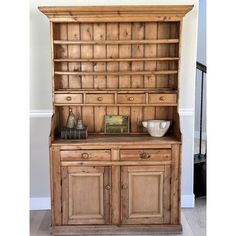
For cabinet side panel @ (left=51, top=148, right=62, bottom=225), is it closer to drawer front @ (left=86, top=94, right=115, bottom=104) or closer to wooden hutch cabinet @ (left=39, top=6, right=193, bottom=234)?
wooden hutch cabinet @ (left=39, top=6, right=193, bottom=234)

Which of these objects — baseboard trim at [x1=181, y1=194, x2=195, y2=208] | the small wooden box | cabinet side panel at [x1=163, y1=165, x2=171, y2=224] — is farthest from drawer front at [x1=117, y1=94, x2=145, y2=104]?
baseboard trim at [x1=181, y1=194, x2=195, y2=208]

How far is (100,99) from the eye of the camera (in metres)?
2.81

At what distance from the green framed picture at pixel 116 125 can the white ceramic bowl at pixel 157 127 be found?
0.22 m

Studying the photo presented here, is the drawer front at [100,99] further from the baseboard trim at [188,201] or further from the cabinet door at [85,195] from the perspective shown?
the baseboard trim at [188,201]

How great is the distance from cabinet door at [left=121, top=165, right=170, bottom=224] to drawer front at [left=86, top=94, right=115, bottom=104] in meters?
0.60

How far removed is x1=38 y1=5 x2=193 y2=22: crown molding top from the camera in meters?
2.62

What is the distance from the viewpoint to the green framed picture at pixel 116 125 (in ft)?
10.1

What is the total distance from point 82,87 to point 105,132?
19.2 inches

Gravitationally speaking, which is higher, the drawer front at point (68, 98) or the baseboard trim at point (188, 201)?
the drawer front at point (68, 98)

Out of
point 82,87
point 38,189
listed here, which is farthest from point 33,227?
point 82,87

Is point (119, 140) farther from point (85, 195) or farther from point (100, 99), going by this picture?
point (85, 195)

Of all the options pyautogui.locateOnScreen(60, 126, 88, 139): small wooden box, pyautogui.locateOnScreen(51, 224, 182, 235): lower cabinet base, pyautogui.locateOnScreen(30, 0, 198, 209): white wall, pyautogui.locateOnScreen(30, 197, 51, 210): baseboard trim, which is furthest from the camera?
pyautogui.locateOnScreen(30, 197, 51, 210): baseboard trim

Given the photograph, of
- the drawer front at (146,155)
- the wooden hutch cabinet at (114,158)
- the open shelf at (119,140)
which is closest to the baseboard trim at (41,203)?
the wooden hutch cabinet at (114,158)
